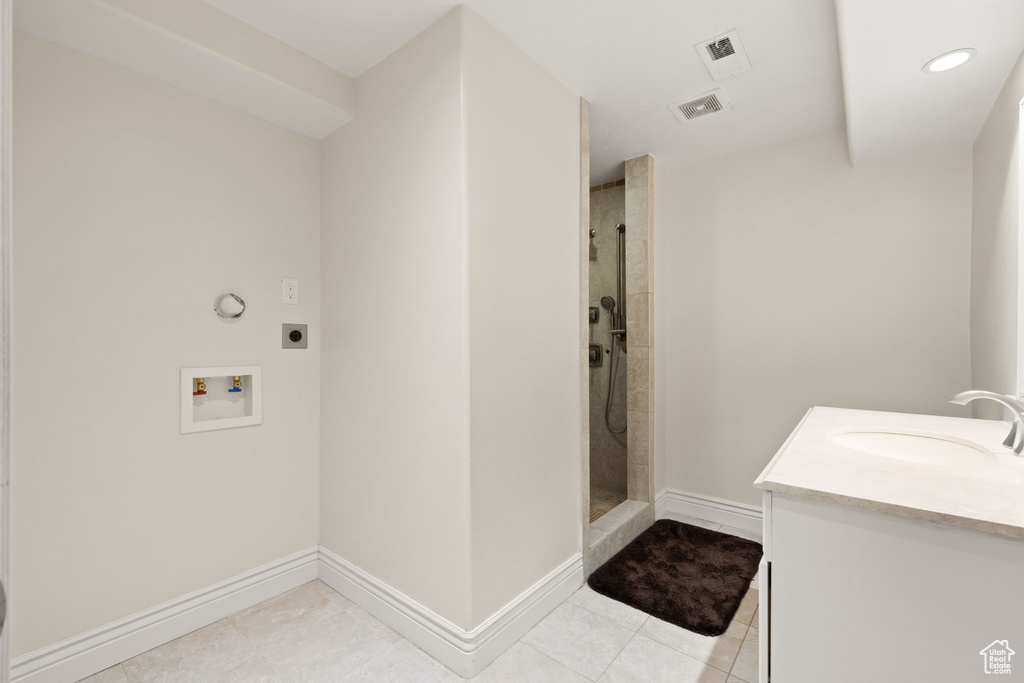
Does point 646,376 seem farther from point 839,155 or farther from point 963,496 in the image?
point 963,496

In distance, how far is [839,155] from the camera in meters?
2.54

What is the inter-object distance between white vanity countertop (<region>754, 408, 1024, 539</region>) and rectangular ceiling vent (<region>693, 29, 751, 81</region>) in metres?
1.54

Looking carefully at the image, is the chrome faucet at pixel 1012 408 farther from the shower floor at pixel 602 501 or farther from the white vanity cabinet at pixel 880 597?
the shower floor at pixel 602 501

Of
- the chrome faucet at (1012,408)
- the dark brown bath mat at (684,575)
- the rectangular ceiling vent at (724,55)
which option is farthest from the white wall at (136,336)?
the chrome faucet at (1012,408)

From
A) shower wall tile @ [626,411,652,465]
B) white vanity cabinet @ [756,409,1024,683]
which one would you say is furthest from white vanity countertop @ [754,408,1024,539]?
shower wall tile @ [626,411,652,465]

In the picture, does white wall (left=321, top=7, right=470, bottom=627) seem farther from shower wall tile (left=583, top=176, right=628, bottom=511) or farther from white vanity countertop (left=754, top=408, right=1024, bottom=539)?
shower wall tile (left=583, top=176, right=628, bottom=511)

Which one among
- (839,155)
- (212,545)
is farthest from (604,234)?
(212,545)

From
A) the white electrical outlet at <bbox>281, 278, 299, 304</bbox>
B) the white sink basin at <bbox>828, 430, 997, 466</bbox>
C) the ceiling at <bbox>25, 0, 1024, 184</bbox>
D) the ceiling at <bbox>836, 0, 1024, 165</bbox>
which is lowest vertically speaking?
the white sink basin at <bbox>828, 430, 997, 466</bbox>

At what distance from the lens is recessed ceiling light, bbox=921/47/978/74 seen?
1.54m

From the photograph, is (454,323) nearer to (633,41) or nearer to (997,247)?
(633,41)

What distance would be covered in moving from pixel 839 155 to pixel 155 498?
366 centimetres

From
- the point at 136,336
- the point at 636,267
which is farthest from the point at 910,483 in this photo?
the point at 136,336

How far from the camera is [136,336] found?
5.74ft

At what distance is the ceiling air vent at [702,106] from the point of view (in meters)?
2.23
